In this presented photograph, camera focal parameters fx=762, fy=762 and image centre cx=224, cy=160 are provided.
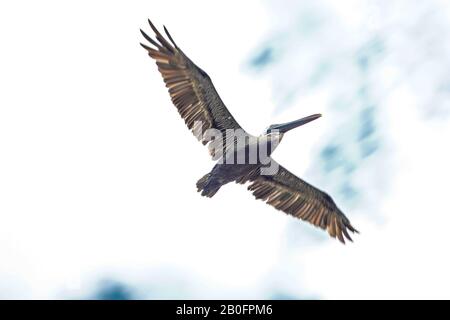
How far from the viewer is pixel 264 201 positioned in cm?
2586

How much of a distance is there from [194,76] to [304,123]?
389cm

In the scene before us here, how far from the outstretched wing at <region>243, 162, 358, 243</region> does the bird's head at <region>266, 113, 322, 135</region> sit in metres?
2.14

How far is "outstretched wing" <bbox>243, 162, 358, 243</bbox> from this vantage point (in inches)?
1019

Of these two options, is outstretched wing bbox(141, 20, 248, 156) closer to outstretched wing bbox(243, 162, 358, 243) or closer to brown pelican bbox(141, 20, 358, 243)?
brown pelican bbox(141, 20, 358, 243)

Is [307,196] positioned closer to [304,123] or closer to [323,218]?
[323,218]

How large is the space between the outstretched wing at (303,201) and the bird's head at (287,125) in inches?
84.2

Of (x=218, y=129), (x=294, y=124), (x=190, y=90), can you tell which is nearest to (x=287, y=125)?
(x=294, y=124)

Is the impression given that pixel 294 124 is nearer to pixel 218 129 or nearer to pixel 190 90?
pixel 218 129

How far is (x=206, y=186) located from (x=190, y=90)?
3.00 meters

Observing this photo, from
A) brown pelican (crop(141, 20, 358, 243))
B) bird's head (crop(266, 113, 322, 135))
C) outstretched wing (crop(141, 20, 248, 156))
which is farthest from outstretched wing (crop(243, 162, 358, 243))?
outstretched wing (crop(141, 20, 248, 156))

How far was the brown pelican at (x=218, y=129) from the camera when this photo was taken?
75.3 feet

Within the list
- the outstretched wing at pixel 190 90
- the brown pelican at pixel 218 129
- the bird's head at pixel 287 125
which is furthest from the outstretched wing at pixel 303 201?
the outstretched wing at pixel 190 90

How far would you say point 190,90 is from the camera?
76.7ft

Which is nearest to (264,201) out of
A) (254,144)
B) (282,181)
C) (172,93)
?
(282,181)
